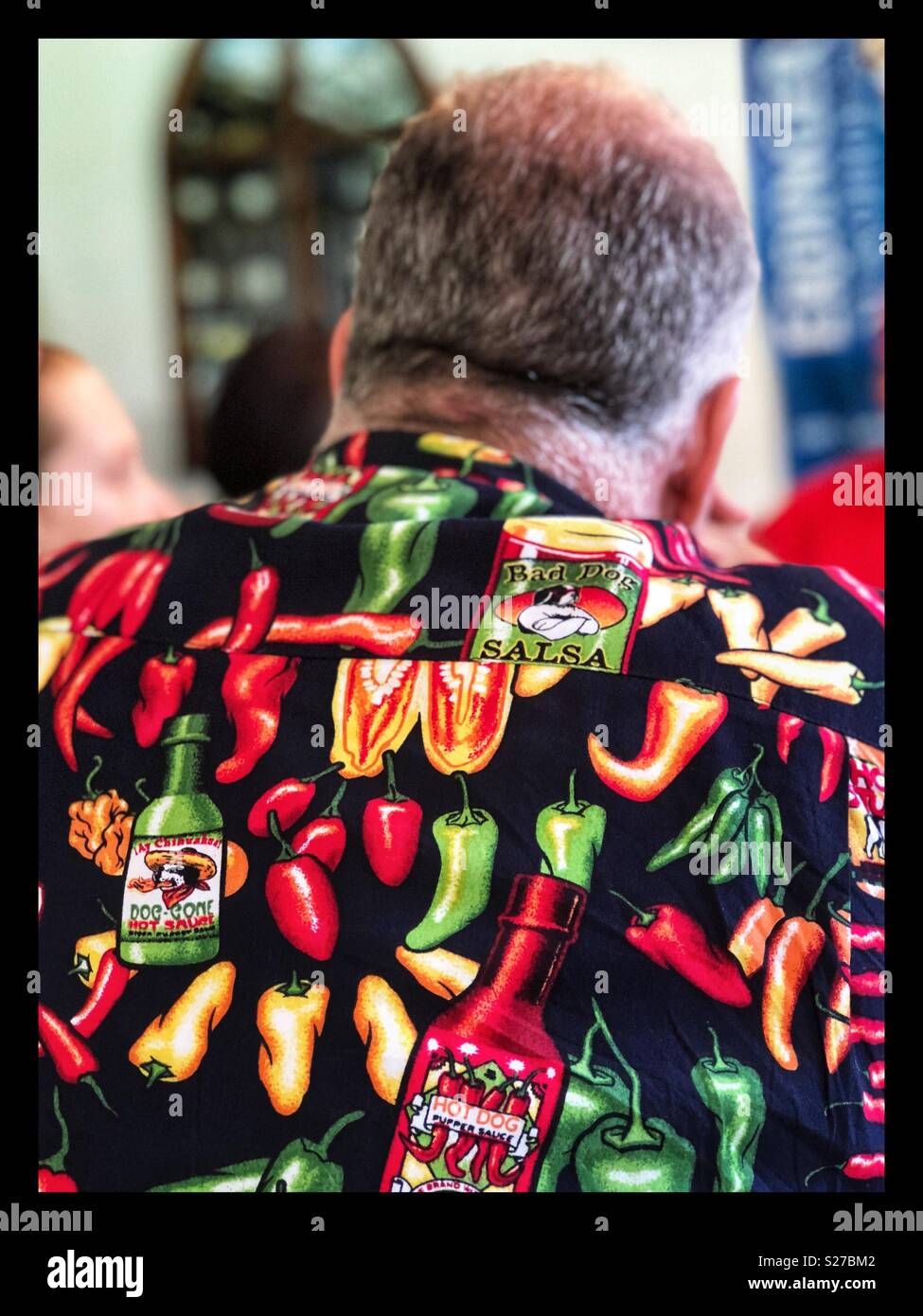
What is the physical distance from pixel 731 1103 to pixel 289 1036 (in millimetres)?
246

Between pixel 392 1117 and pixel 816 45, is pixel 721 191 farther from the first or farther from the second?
pixel 816 45

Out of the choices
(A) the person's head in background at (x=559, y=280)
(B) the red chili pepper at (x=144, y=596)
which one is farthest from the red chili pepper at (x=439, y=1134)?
(A) the person's head in background at (x=559, y=280)

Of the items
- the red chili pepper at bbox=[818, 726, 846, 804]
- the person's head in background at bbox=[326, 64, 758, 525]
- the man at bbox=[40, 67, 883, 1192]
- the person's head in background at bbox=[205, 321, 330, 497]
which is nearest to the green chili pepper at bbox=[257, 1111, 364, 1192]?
the man at bbox=[40, 67, 883, 1192]

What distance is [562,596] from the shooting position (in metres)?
0.74

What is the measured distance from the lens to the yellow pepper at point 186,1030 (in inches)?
26.7

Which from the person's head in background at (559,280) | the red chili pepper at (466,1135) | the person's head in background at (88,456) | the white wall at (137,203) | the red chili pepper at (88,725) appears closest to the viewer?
the red chili pepper at (466,1135)

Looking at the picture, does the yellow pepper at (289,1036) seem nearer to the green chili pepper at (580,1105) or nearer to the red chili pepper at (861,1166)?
the green chili pepper at (580,1105)

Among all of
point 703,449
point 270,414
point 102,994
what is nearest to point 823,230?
point 270,414

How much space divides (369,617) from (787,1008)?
0.33m

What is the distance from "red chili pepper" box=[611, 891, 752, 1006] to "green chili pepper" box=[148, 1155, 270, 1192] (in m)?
0.24

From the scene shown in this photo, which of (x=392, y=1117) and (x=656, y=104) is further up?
(x=656, y=104)
